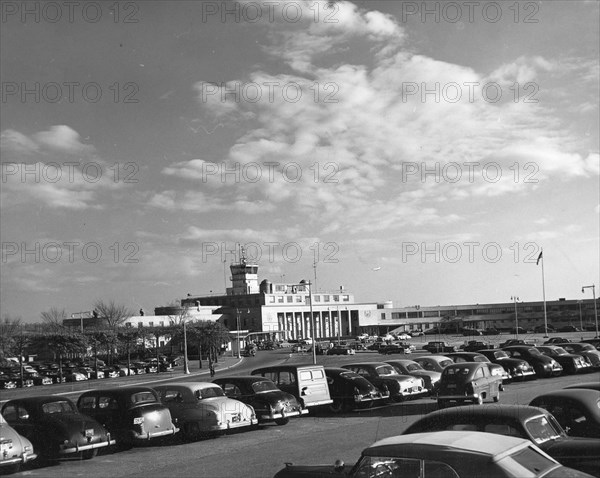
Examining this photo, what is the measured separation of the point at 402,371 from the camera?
86.7 feet

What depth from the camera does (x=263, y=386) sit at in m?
19.2

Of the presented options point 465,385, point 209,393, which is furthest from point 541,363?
point 209,393

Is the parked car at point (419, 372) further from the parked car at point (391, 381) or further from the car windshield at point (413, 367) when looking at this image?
the parked car at point (391, 381)

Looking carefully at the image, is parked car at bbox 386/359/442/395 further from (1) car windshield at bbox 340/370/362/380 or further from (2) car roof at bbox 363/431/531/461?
(2) car roof at bbox 363/431/531/461

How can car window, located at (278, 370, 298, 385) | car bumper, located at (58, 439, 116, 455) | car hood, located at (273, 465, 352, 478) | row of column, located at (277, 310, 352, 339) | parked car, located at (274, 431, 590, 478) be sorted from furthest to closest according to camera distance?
row of column, located at (277, 310, 352, 339)
car window, located at (278, 370, 298, 385)
car bumper, located at (58, 439, 116, 455)
car hood, located at (273, 465, 352, 478)
parked car, located at (274, 431, 590, 478)

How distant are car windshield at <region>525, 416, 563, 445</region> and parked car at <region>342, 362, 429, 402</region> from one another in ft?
46.1

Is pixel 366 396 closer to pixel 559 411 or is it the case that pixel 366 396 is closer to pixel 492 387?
pixel 492 387

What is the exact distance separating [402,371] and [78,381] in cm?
3815

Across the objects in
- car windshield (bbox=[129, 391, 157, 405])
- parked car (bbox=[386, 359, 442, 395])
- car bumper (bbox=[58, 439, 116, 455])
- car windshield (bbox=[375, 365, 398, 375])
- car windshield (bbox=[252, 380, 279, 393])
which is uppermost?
car windshield (bbox=[129, 391, 157, 405])

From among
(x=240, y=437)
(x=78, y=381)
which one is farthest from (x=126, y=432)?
(x=78, y=381)

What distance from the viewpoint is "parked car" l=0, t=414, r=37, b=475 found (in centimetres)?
1295

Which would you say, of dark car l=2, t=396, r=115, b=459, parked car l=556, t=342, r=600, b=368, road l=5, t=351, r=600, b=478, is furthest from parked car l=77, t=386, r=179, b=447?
parked car l=556, t=342, r=600, b=368

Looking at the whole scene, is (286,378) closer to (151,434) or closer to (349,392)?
(349,392)

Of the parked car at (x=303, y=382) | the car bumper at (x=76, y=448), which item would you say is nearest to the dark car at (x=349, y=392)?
the parked car at (x=303, y=382)
